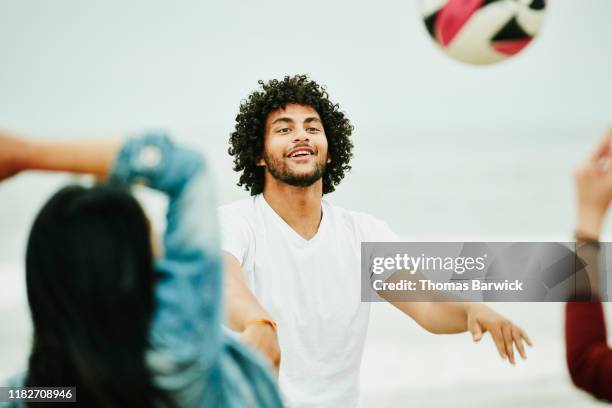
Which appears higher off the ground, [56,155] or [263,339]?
[56,155]

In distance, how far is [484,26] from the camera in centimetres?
369

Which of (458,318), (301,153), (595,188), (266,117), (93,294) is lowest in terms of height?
(458,318)

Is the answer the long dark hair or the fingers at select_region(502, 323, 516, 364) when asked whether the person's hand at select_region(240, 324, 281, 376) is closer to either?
the fingers at select_region(502, 323, 516, 364)

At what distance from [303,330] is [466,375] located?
4087mm

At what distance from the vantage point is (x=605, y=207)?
155 centimetres

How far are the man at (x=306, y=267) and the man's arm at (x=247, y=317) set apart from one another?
8 centimetres

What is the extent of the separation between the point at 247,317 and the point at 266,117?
1471mm

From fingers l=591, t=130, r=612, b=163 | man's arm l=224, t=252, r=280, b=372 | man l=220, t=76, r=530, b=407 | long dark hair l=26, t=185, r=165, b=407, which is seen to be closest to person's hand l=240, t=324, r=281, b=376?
man's arm l=224, t=252, r=280, b=372

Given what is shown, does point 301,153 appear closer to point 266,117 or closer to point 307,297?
point 266,117

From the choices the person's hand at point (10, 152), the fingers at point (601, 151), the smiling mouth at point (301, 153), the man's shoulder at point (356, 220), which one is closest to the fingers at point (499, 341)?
the fingers at point (601, 151)

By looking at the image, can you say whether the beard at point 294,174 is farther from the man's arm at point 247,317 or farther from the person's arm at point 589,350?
the person's arm at point 589,350

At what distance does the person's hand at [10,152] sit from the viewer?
150 cm

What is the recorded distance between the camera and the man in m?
3.11

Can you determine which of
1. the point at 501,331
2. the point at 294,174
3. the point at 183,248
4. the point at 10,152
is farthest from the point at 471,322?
the point at 10,152
